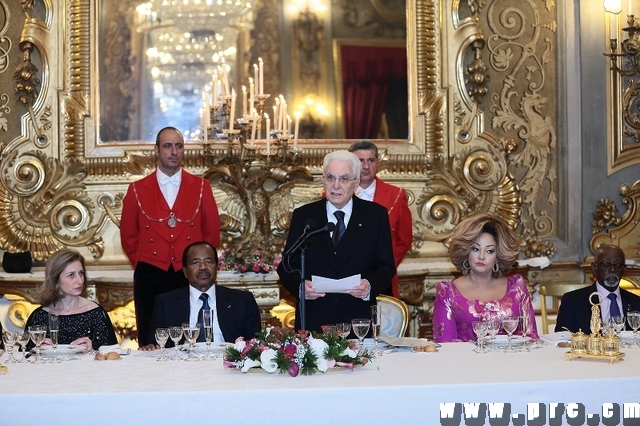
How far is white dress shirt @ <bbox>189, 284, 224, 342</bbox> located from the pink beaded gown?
979 millimetres

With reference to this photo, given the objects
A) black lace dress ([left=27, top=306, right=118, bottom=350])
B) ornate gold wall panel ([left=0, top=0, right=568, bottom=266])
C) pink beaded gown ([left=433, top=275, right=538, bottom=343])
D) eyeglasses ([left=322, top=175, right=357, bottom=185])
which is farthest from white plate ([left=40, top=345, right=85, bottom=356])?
ornate gold wall panel ([left=0, top=0, right=568, bottom=266])

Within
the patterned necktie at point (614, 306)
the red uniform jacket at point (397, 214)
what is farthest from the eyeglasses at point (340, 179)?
the patterned necktie at point (614, 306)

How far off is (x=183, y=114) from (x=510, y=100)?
2385mm

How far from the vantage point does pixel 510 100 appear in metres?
7.64

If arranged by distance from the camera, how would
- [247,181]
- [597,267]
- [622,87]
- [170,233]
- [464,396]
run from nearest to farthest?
[464,396], [597,267], [170,233], [247,181], [622,87]

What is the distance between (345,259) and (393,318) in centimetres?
42

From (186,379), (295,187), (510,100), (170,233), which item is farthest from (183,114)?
(186,379)

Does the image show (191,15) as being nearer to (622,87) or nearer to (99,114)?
(99,114)

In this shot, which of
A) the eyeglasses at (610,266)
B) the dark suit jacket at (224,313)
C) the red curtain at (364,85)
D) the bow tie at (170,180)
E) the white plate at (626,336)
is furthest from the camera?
the red curtain at (364,85)

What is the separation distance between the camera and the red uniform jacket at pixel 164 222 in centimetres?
578

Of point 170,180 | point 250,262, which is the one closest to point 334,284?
point 170,180

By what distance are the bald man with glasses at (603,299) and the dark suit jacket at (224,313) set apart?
1.47m

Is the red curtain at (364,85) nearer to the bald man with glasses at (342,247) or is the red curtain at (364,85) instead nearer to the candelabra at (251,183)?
the candelabra at (251,183)

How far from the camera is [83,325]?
4.70m
